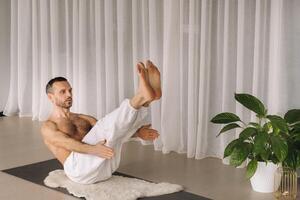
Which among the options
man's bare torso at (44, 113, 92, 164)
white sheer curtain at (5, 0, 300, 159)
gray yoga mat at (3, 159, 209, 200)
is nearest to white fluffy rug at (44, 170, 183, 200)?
gray yoga mat at (3, 159, 209, 200)

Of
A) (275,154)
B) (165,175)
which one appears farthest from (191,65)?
(275,154)

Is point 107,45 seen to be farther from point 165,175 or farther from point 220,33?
point 165,175

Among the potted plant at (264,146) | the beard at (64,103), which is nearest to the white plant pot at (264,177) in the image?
the potted plant at (264,146)

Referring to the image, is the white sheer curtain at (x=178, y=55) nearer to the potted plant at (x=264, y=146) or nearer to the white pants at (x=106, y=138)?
the potted plant at (x=264, y=146)

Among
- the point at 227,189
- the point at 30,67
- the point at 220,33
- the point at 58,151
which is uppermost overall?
the point at 220,33

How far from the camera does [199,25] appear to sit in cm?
324

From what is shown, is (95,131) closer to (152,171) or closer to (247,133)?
(152,171)

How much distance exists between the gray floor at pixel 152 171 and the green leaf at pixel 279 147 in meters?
0.32

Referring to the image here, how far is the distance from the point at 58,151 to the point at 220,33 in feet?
4.32

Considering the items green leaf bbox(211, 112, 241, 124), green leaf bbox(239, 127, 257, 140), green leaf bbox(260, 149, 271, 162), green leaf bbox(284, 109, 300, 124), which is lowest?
green leaf bbox(260, 149, 271, 162)

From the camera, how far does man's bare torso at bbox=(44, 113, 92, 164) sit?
2.68 metres

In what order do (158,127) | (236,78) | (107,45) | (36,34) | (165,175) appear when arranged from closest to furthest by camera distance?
(165,175) < (236,78) < (158,127) < (107,45) < (36,34)

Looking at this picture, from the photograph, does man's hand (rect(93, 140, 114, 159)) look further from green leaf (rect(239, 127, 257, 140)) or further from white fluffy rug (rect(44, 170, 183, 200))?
green leaf (rect(239, 127, 257, 140))

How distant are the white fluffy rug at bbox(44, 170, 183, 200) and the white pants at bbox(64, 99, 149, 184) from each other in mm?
51
